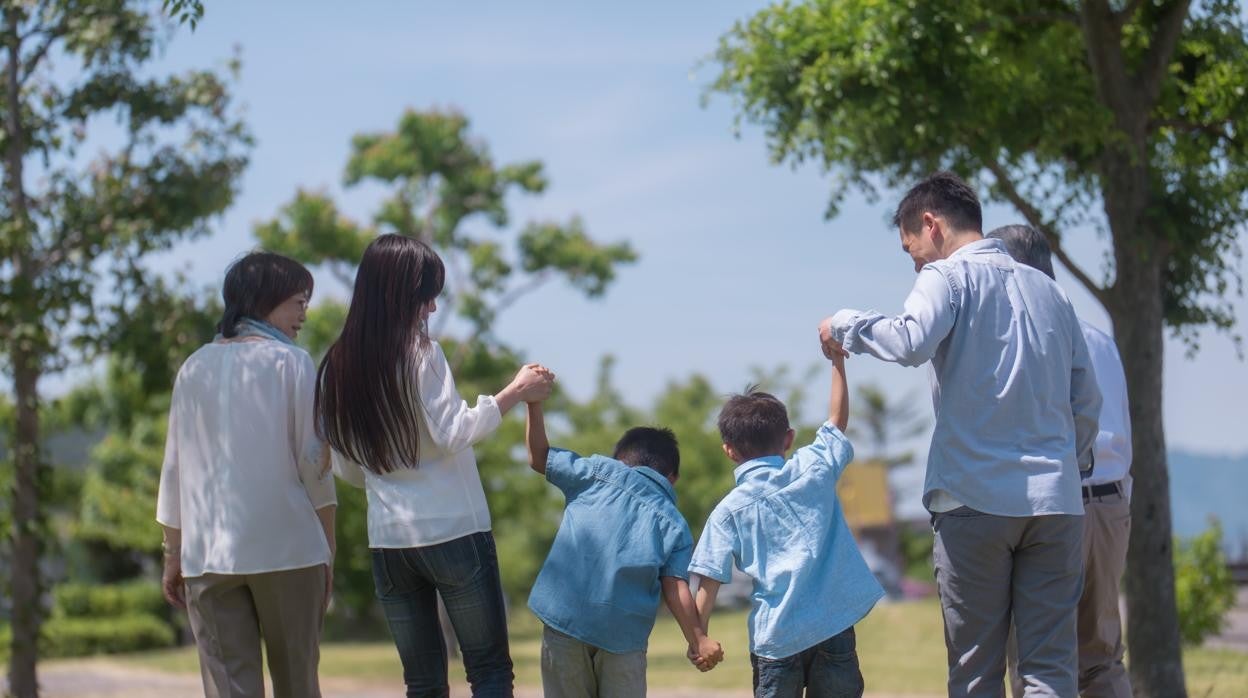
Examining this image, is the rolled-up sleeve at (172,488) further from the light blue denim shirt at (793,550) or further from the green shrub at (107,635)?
the green shrub at (107,635)

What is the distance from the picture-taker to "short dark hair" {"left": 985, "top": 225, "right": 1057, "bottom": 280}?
5.09 meters

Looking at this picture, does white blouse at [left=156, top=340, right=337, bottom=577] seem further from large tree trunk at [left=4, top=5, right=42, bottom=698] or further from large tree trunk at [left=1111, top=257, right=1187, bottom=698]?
large tree trunk at [left=4, top=5, right=42, bottom=698]

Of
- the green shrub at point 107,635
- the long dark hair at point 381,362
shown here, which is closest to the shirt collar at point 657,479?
the long dark hair at point 381,362

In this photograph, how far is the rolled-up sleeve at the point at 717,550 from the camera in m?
4.72

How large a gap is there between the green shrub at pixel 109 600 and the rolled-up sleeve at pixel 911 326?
2730cm

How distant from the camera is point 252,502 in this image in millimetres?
4613

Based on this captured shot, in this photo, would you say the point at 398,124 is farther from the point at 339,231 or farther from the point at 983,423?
the point at 983,423

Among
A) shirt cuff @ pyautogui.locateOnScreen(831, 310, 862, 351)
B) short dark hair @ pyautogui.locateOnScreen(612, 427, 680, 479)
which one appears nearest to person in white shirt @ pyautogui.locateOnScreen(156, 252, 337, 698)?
short dark hair @ pyautogui.locateOnScreen(612, 427, 680, 479)

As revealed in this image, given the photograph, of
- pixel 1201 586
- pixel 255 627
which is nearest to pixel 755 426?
pixel 255 627

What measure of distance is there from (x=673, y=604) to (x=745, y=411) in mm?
675

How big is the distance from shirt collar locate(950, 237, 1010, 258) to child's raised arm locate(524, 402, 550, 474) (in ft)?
4.77

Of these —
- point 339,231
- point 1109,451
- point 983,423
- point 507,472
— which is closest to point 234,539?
point 983,423

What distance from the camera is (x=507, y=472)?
29.5 metres

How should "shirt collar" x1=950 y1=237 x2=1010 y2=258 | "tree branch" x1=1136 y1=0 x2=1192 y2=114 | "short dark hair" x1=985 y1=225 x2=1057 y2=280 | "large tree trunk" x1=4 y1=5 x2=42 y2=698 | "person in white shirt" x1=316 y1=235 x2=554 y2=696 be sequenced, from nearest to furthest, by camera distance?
"shirt collar" x1=950 y1=237 x2=1010 y2=258, "person in white shirt" x1=316 y1=235 x2=554 y2=696, "short dark hair" x1=985 y1=225 x2=1057 y2=280, "tree branch" x1=1136 y1=0 x2=1192 y2=114, "large tree trunk" x1=4 y1=5 x2=42 y2=698
